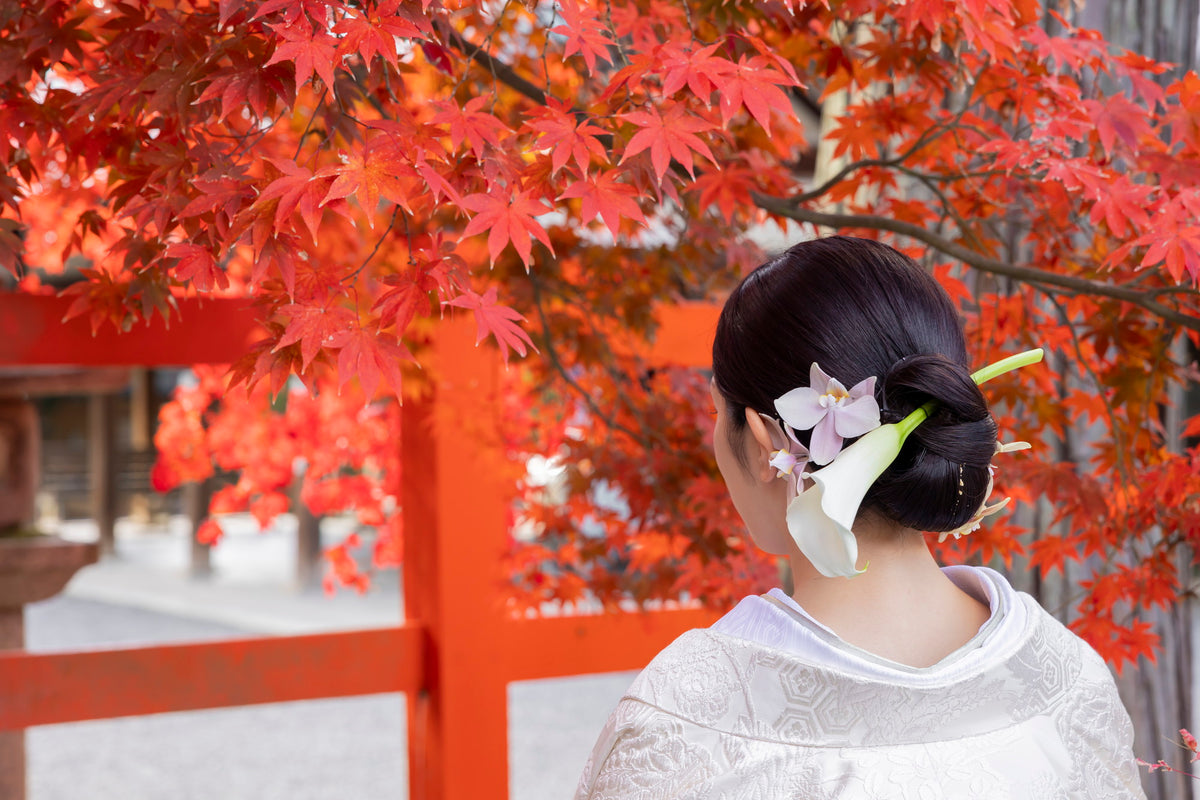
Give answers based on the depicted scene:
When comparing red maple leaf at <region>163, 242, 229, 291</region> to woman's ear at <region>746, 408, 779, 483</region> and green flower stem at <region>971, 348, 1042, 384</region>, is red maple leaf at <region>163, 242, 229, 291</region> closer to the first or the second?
woman's ear at <region>746, 408, 779, 483</region>

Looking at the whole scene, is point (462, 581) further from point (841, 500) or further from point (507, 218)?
point (841, 500)

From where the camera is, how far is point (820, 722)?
94cm

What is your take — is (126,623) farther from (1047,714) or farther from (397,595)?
(1047,714)

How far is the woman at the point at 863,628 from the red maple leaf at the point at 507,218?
0.94 feet

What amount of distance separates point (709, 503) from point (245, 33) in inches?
54.9

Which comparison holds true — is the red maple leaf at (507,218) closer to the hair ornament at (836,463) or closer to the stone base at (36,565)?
the hair ornament at (836,463)

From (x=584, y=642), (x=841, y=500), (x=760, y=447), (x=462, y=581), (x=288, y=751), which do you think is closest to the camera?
(x=841, y=500)

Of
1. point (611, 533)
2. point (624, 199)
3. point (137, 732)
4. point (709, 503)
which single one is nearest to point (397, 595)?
point (137, 732)

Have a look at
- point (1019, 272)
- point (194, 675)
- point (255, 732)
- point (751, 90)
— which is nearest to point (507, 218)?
point (751, 90)

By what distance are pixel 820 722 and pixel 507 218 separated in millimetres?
684

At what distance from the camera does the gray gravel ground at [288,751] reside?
5.12 metres

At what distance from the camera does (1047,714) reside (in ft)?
3.38

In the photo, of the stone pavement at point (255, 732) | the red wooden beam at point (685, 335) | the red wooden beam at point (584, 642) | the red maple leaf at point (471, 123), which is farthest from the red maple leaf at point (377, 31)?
the stone pavement at point (255, 732)

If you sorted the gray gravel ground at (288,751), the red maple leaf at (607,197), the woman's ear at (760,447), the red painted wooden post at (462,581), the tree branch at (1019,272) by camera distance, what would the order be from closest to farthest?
1. the woman's ear at (760,447)
2. the red maple leaf at (607,197)
3. the tree branch at (1019,272)
4. the red painted wooden post at (462,581)
5. the gray gravel ground at (288,751)
